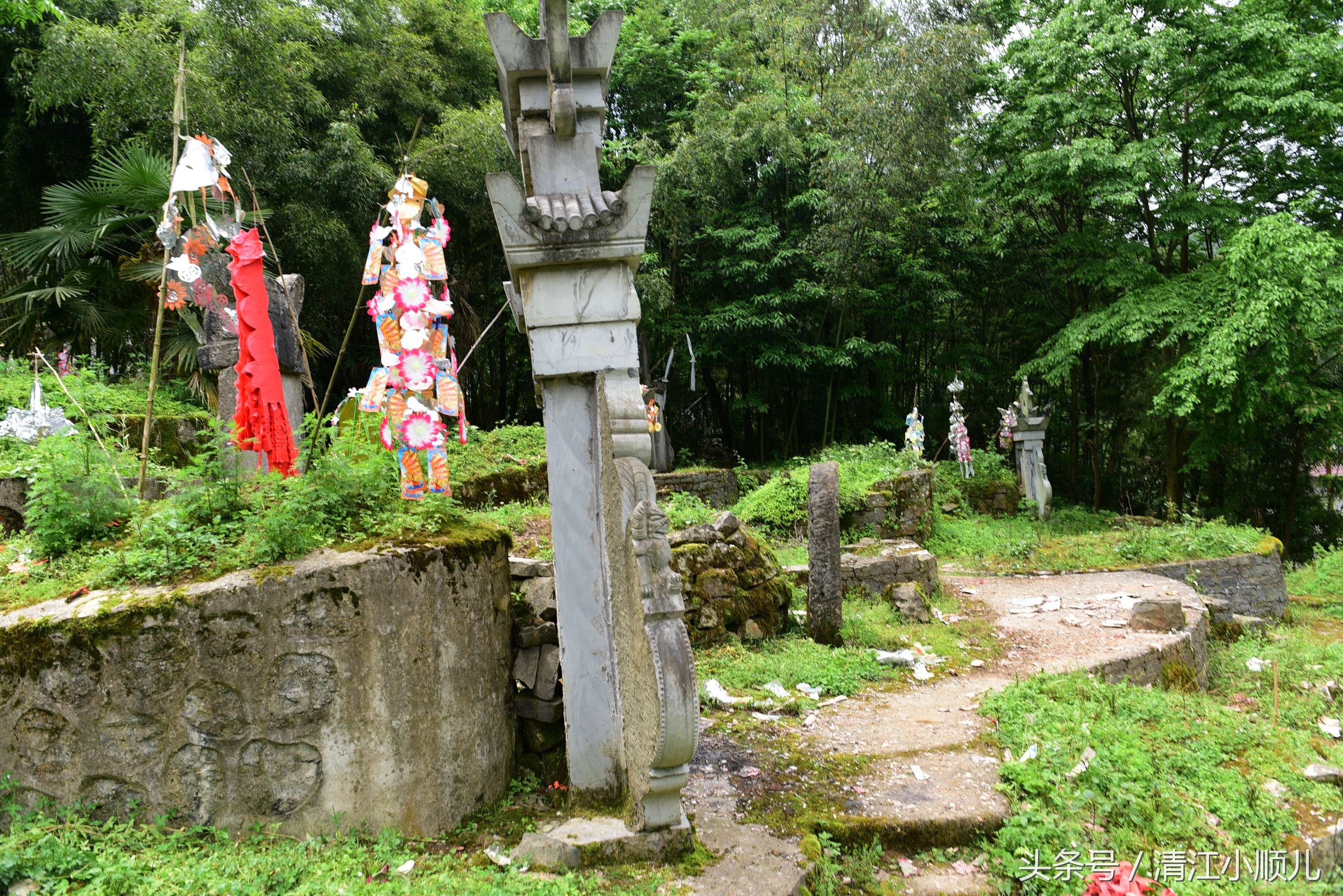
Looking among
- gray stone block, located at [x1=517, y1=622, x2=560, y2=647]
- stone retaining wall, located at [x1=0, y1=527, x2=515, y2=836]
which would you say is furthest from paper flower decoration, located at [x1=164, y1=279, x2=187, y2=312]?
gray stone block, located at [x1=517, y1=622, x2=560, y2=647]

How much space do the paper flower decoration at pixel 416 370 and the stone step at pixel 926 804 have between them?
3.13 meters

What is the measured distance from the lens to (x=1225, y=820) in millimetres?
4238

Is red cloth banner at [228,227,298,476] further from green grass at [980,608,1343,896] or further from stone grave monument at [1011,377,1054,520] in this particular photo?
stone grave monument at [1011,377,1054,520]

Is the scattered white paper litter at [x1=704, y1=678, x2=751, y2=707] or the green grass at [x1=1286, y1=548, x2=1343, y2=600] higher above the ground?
the scattered white paper litter at [x1=704, y1=678, x2=751, y2=707]

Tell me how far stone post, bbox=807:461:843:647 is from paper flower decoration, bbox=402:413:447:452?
141 inches

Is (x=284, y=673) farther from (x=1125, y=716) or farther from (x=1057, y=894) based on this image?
(x=1125, y=716)

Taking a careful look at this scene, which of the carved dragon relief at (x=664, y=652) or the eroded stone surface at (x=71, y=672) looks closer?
the carved dragon relief at (x=664, y=652)

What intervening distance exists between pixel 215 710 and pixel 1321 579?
14.9 m

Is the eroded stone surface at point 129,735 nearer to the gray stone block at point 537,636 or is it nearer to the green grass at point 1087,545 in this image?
the gray stone block at point 537,636

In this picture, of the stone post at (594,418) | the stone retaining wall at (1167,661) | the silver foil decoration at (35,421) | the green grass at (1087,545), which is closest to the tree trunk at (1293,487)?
the green grass at (1087,545)

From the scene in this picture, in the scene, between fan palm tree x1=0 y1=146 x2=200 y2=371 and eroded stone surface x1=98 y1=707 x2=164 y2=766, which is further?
fan palm tree x1=0 y1=146 x2=200 y2=371

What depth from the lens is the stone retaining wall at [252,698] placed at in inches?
140

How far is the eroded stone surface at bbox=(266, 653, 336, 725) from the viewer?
367 centimetres

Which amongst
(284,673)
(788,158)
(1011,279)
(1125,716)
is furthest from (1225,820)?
(1011,279)
